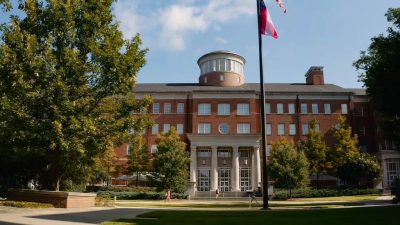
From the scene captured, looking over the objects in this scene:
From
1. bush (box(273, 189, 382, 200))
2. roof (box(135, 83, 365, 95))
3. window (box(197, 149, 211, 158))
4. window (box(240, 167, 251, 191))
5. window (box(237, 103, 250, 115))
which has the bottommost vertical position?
bush (box(273, 189, 382, 200))

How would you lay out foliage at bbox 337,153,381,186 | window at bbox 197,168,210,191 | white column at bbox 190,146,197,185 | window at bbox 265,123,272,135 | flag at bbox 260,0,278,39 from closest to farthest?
flag at bbox 260,0,278,39
foliage at bbox 337,153,381,186
white column at bbox 190,146,197,185
window at bbox 197,168,210,191
window at bbox 265,123,272,135

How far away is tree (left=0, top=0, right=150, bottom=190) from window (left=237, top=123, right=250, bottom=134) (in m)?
38.8

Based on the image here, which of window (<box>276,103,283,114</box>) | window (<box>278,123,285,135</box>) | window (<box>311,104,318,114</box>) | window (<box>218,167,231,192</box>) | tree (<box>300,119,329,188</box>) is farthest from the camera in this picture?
window (<box>311,104,318,114</box>)

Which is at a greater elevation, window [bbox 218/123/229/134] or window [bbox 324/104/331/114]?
window [bbox 324/104/331/114]

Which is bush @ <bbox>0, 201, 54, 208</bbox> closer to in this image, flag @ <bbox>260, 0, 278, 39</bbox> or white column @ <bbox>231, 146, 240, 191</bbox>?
flag @ <bbox>260, 0, 278, 39</bbox>

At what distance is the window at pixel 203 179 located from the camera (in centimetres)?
6022

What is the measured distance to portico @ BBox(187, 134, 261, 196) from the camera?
2311 inches

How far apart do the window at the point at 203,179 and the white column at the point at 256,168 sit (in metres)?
6.70

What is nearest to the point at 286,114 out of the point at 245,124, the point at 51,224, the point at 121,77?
the point at 245,124

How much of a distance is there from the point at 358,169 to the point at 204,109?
23.7 metres

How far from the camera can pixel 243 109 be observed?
6334 cm

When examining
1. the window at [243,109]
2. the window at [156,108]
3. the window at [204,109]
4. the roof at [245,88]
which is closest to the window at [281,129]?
the roof at [245,88]

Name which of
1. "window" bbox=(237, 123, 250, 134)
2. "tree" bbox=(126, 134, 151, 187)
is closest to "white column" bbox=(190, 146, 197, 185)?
"tree" bbox=(126, 134, 151, 187)

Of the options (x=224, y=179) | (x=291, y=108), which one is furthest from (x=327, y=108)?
(x=224, y=179)
